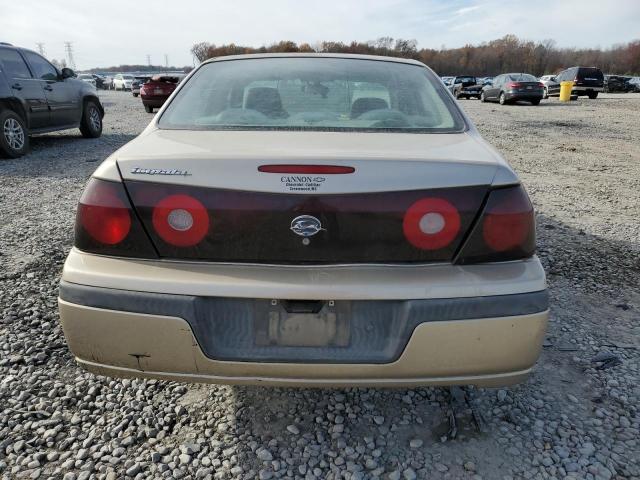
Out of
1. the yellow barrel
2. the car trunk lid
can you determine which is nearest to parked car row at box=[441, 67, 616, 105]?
the yellow barrel

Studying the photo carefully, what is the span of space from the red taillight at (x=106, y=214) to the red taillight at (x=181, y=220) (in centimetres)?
12

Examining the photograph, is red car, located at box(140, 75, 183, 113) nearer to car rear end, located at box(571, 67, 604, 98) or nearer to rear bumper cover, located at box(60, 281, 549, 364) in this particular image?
rear bumper cover, located at box(60, 281, 549, 364)

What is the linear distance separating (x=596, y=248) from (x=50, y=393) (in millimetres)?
4051

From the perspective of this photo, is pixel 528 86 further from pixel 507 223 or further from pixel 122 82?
pixel 122 82

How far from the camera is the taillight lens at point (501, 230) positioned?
65.2 inches

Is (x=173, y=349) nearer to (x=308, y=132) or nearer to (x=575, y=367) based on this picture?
(x=308, y=132)

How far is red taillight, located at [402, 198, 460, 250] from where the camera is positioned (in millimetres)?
1628

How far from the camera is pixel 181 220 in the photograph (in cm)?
165

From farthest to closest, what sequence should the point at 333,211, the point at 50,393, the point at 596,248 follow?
the point at 596,248
the point at 50,393
the point at 333,211

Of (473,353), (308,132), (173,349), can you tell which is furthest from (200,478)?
(308,132)

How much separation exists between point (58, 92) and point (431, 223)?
9.46 metres

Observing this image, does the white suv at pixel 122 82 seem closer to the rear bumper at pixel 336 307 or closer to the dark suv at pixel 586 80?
the dark suv at pixel 586 80

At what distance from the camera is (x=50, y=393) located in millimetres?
2246

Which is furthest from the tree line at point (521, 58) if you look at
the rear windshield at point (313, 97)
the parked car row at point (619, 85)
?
the rear windshield at point (313, 97)
